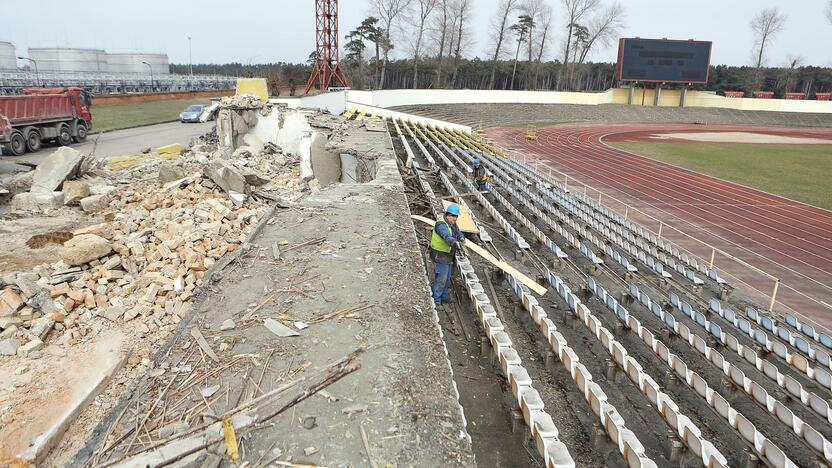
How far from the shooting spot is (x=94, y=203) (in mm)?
11984

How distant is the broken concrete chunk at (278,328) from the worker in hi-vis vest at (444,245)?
2.67m

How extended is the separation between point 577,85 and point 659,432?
7433 cm

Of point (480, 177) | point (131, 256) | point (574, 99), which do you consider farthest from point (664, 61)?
point (131, 256)

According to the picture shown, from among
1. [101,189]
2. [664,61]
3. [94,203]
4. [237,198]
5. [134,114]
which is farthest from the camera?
[664,61]

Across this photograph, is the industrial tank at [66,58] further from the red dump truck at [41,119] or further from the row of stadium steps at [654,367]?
the row of stadium steps at [654,367]

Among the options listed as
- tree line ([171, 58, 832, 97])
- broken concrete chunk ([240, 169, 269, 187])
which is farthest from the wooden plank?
tree line ([171, 58, 832, 97])

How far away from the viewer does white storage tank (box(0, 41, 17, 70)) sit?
5694 centimetres

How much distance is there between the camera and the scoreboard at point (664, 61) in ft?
172

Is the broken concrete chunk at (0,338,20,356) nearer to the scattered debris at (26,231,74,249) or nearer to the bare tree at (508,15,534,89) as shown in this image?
the scattered debris at (26,231,74,249)

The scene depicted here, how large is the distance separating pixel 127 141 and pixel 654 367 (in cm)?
2529

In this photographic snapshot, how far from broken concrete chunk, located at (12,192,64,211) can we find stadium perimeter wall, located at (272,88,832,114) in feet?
76.8

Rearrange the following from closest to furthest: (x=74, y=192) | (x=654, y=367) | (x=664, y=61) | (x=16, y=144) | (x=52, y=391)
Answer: (x=52, y=391), (x=654, y=367), (x=74, y=192), (x=16, y=144), (x=664, y=61)

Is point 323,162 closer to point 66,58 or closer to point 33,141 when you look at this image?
point 33,141

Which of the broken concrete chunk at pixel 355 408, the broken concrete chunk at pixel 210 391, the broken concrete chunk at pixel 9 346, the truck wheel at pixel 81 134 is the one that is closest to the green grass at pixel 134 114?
the truck wheel at pixel 81 134
